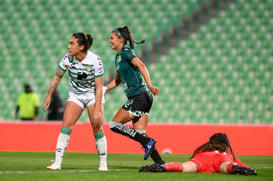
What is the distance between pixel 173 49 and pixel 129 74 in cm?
1133

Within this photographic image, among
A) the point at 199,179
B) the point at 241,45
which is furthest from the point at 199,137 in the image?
the point at 199,179

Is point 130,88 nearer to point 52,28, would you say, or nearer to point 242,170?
point 242,170

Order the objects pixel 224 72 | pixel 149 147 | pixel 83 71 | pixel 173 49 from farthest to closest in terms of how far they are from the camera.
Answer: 1. pixel 173 49
2. pixel 224 72
3. pixel 83 71
4. pixel 149 147

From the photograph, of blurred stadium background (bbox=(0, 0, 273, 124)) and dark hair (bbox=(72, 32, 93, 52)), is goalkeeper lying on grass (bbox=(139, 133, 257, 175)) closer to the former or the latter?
dark hair (bbox=(72, 32, 93, 52))

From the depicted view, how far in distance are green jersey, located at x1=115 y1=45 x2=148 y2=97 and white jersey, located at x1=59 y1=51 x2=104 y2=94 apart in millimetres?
423

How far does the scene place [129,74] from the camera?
8141mm

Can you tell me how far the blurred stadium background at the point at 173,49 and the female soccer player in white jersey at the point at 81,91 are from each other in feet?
31.6

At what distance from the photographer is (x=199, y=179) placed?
640 cm

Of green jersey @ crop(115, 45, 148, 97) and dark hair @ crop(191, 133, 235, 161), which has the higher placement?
green jersey @ crop(115, 45, 148, 97)

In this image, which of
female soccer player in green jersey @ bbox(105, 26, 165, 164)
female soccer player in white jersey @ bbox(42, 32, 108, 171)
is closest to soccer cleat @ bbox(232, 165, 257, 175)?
female soccer player in green jersey @ bbox(105, 26, 165, 164)

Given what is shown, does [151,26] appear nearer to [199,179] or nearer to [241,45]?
[241,45]

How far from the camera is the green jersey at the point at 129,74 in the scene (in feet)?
26.5

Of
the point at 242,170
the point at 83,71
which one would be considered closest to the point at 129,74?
the point at 83,71

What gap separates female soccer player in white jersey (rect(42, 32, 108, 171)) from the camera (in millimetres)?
7672
